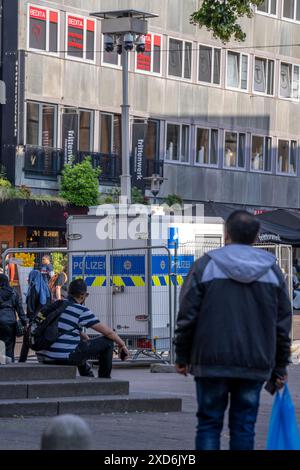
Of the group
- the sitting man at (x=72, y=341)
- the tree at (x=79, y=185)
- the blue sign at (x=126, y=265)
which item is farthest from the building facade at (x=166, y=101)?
the sitting man at (x=72, y=341)

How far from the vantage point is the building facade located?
131 ft

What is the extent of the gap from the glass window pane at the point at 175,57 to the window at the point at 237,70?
283 cm

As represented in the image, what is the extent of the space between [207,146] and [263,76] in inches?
160

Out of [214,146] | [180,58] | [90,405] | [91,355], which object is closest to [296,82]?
[214,146]

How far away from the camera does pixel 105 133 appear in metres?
42.9

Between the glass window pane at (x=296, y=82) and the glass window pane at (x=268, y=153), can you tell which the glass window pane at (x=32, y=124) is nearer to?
the glass window pane at (x=268, y=153)

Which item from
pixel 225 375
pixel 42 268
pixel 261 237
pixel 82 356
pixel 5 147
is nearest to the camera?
pixel 225 375

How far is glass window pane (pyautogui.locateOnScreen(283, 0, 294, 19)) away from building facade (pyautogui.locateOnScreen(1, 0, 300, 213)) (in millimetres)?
47

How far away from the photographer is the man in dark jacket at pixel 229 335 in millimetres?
7957

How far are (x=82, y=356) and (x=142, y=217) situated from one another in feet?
25.1

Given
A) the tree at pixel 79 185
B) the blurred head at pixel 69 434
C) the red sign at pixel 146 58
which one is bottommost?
the blurred head at pixel 69 434

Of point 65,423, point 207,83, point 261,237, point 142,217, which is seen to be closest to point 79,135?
point 207,83
